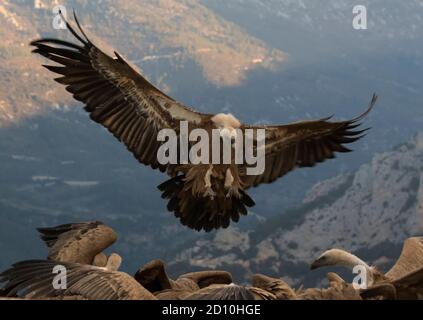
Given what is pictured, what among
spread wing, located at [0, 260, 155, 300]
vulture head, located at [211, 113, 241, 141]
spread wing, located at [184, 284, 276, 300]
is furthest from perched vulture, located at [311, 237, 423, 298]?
vulture head, located at [211, 113, 241, 141]

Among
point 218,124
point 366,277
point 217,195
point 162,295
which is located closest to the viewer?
point 162,295

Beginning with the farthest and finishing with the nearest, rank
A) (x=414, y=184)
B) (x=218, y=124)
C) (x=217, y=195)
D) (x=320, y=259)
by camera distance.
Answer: (x=414, y=184) → (x=217, y=195) → (x=218, y=124) → (x=320, y=259)

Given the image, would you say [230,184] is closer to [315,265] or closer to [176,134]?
[176,134]

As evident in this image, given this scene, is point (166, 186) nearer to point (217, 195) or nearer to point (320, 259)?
point (217, 195)
